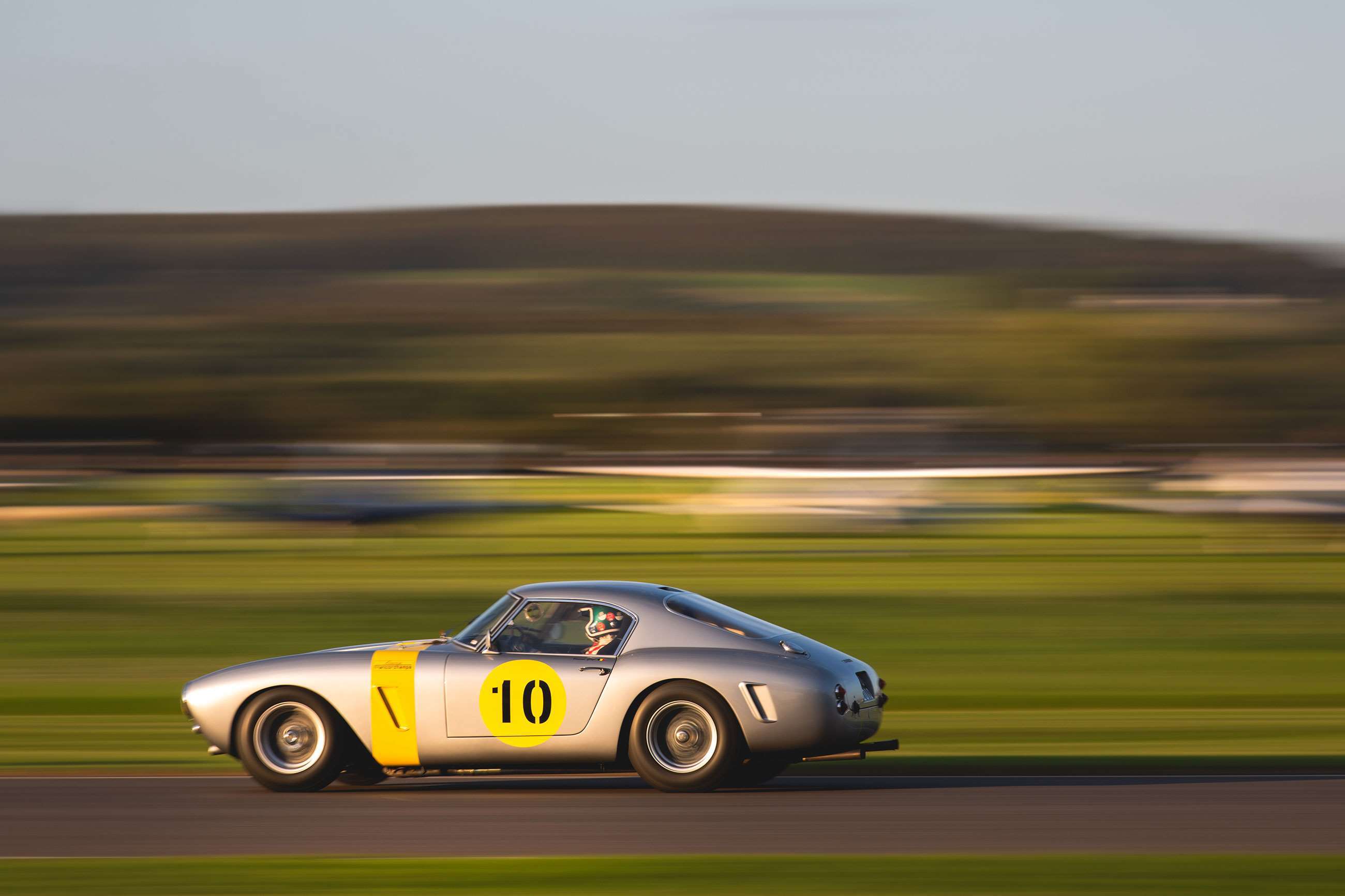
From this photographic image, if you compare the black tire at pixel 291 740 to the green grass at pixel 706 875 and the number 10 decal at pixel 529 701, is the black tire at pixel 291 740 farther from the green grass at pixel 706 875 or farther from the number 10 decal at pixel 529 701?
the green grass at pixel 706 875

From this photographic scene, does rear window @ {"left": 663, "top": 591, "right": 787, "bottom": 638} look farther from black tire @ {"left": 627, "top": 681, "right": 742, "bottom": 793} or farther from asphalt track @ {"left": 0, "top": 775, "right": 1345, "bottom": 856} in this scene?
asphalt track @ {"left": 0, "top": 775, "right": 1345, "bottom": 856}

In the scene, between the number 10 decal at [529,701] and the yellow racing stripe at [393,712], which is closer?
the number 10 decal at [529,701]

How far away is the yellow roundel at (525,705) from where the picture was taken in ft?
26.1

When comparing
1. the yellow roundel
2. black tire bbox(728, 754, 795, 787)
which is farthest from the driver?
black tire bbox(728, 754, 795, 787)

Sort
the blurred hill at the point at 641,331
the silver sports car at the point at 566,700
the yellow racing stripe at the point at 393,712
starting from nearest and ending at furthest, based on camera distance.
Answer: the silver sports car at the point at 566,700, the yellow racing stripe at the point at 393,712, the blurred hill at the point at 641,331

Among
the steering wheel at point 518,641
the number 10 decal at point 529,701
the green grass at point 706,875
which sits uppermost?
the steering wheel at point 518,641

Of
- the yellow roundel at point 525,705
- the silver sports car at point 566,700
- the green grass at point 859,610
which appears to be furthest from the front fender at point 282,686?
the green grass at point 859,610

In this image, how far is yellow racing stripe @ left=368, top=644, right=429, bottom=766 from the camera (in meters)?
8.07

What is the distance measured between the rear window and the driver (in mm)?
243

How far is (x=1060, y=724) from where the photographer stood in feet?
38.7

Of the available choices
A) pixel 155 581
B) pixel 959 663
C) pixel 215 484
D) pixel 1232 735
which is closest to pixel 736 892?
pixel 1232 735

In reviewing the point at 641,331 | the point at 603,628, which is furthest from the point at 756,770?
the point at 641,331

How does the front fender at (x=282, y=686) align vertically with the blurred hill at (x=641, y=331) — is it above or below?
below

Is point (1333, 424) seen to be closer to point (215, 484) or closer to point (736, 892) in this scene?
point (215, 484)
